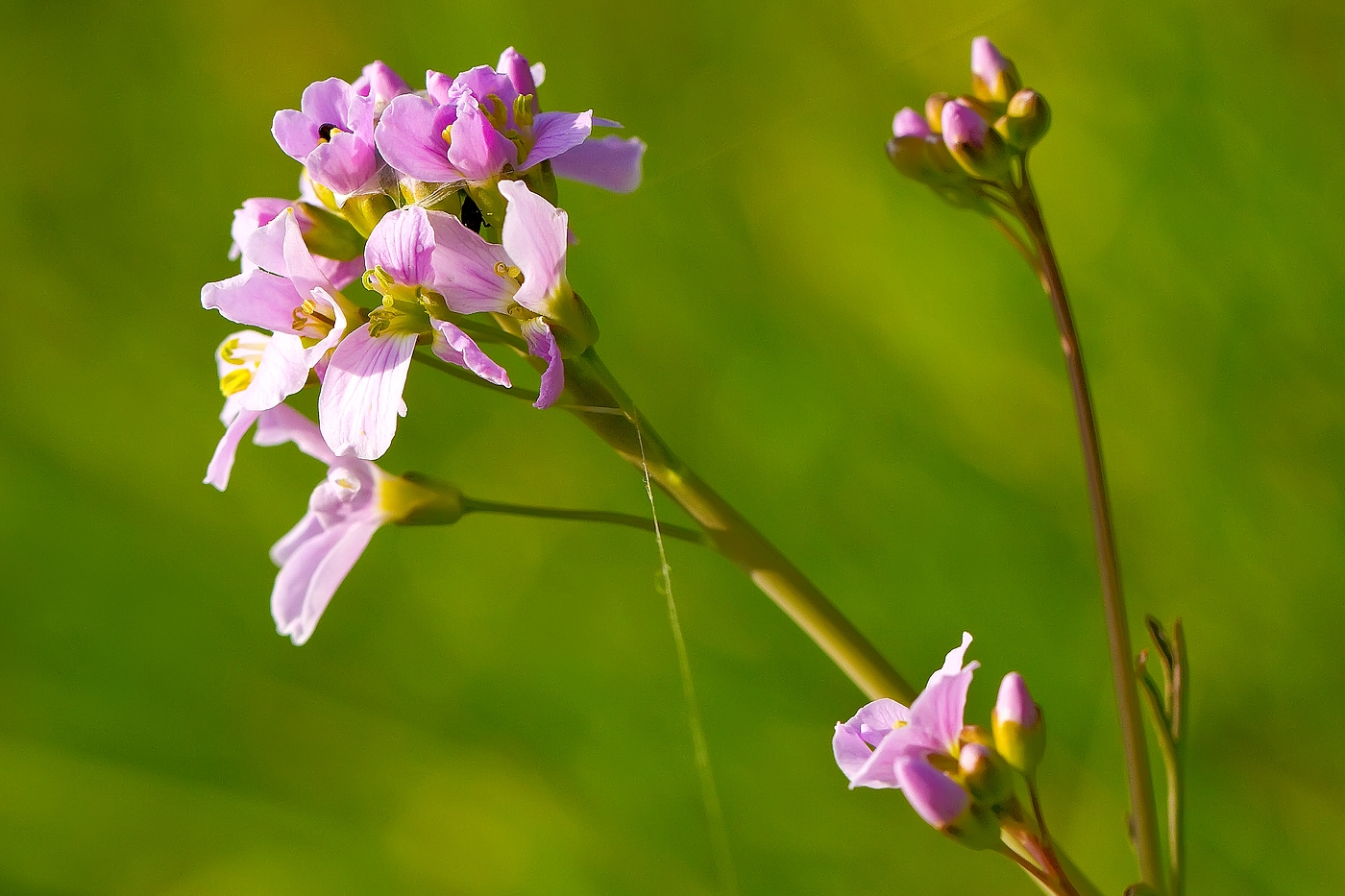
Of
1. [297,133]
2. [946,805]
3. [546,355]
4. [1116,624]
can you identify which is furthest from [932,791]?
[297,133]

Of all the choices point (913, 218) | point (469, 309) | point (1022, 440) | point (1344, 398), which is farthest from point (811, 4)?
point (469, 309)

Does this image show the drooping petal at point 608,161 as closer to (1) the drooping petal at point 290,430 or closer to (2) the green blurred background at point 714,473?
(1) the drooping petal at point 290,430

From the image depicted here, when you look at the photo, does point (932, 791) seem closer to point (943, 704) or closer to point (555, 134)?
point (943, 704)

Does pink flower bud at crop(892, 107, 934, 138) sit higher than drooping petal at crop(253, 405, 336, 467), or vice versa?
pink flower bud at crop(892, 107, 934, 138)

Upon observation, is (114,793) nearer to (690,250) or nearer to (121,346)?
(121,346)

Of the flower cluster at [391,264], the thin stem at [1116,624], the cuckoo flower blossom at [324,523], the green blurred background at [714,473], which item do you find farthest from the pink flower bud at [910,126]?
the green blurred background at [714,473]

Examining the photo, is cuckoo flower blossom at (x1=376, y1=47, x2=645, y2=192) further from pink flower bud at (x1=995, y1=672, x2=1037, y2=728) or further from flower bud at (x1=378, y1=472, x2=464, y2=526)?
pink flower bud at (x1=995, y1=672, x2=1037, y2=728)

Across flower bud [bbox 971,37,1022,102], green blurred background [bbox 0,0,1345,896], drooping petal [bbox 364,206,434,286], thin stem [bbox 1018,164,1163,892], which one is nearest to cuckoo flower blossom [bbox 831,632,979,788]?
thin stem [bbox 1018,164,1163,892]
